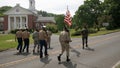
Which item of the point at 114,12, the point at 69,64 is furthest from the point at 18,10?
the point at 69,64

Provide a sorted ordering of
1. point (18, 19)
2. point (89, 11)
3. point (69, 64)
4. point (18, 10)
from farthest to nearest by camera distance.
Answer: point (18, 19), point (18, 10), point (89, 11), point (69, 64)

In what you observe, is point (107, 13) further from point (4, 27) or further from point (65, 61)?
point (65, 61)

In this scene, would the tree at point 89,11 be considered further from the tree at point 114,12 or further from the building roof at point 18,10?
the building roof at point 18,10

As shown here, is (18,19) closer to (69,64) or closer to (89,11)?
(89,11)

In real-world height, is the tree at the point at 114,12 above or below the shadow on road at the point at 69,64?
above

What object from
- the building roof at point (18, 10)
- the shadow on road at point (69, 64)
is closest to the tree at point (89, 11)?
the building roof at point (18, 10)

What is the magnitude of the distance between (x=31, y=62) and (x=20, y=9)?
88.8m

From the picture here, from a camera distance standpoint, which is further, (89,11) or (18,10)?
(18,10)

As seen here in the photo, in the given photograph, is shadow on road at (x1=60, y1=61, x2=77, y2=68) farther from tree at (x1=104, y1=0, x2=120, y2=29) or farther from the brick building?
the brick building

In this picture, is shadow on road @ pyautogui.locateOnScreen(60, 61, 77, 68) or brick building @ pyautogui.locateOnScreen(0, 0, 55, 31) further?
brick building @ pyautogui.locateOnScreen(0, 0, 55, 31)

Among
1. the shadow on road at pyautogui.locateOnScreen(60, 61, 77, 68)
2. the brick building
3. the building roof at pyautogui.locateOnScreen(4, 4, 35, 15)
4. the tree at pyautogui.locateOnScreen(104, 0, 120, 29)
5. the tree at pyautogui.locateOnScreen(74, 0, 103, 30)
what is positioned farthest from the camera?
the brick building

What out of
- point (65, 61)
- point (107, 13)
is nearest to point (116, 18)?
point (107, 13)

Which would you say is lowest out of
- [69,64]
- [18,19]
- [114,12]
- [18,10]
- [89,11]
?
[69,64]

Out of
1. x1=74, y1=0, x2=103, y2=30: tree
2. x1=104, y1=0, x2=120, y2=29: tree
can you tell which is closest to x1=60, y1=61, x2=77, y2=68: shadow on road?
x1=104, y1=0, x2=120, y2=29: tree
